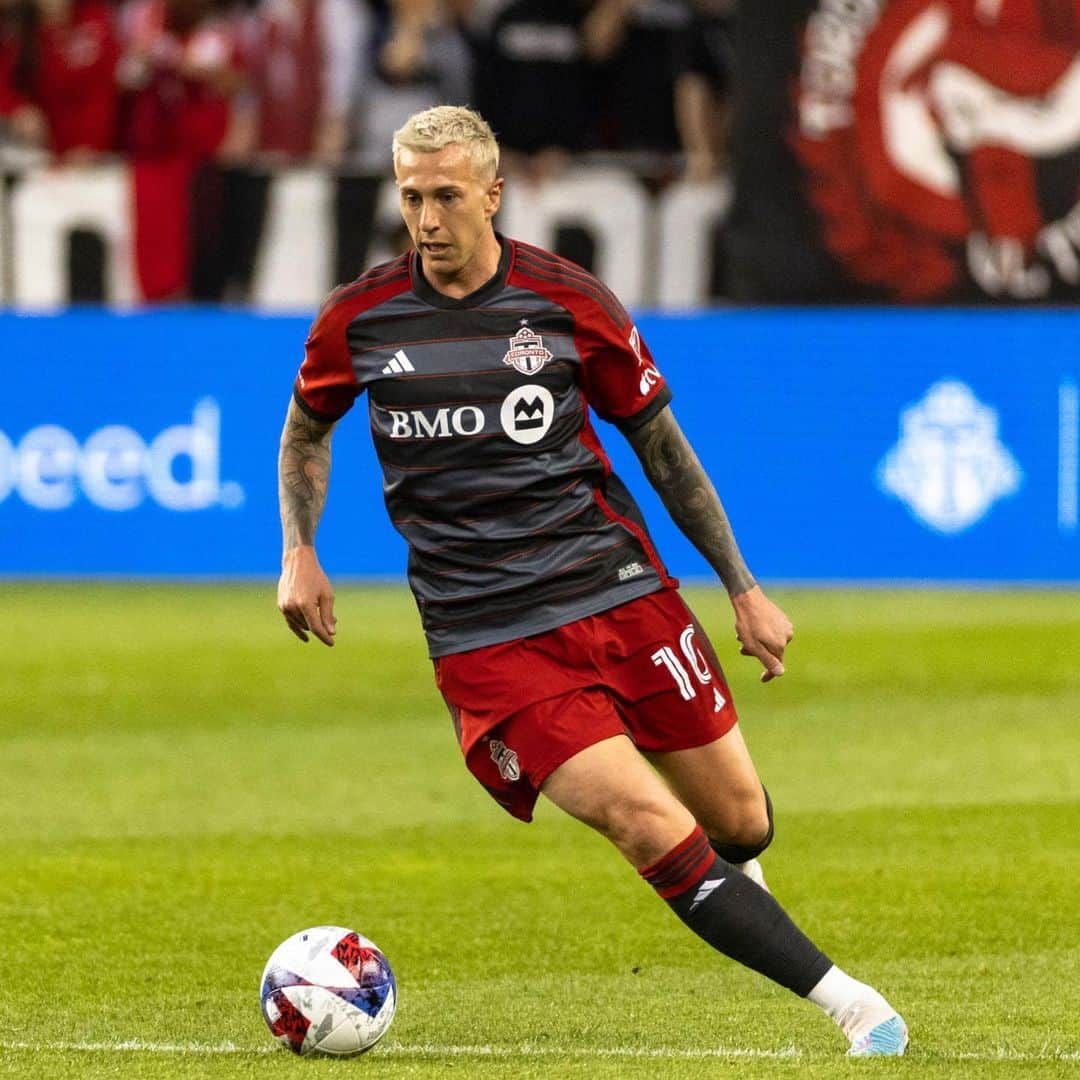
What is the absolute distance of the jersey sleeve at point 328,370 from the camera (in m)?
5.79

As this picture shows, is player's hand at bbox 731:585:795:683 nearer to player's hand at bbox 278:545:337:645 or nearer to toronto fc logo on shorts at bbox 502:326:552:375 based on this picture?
toronto fc logo on shorts at bbox 502:326:552:375

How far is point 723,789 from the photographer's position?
597cm

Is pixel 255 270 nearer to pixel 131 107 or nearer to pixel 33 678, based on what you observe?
pixel 131 107

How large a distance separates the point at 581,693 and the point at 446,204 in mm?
1147

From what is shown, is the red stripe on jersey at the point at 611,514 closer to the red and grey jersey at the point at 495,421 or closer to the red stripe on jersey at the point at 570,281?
the red and grey jersey at the point at 495,421

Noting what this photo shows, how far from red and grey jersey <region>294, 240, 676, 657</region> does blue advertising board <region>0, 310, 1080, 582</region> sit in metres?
9.31

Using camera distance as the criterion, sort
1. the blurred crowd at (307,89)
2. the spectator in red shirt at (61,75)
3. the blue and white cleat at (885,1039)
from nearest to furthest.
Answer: the blue and white cleat at (885,1039) → the blurred crowd at (307,89) → the spectator in red shirt at (61,75)

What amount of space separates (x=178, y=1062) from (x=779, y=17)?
1106 centimetres

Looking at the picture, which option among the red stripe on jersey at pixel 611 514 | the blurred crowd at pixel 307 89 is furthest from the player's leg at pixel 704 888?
the blurred crowd at pixel 307 89

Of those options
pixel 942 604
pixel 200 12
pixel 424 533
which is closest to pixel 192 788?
pixel 424 533

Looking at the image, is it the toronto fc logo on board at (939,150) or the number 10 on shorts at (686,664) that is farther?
the toronto fc logo on board at (939,150)

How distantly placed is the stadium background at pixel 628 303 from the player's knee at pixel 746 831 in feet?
12.6

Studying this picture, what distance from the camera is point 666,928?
23.9ft

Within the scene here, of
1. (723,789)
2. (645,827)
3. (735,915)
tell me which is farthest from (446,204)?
(735,915)
